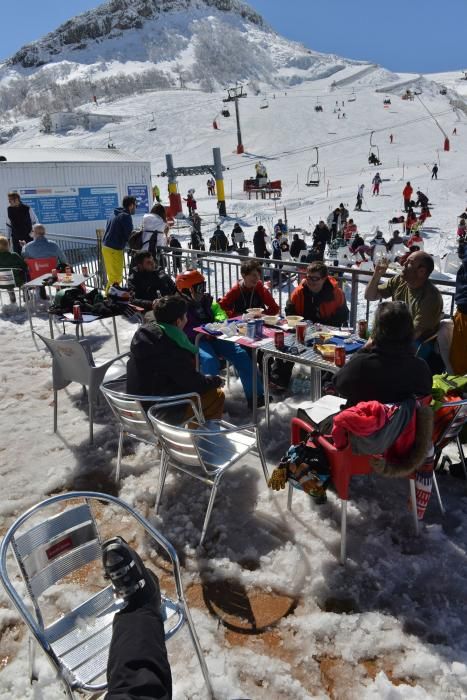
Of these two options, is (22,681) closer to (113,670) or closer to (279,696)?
(113,670)

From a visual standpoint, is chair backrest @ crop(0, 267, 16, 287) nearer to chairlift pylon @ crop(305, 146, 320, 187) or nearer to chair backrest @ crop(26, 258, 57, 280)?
chair backrest @ crop(26, 258, 57, 280)

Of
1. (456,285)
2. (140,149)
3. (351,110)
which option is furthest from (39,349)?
(351,110)

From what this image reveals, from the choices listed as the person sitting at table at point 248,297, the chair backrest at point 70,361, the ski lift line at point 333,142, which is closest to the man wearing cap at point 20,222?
the person sitting at table at point 248,297

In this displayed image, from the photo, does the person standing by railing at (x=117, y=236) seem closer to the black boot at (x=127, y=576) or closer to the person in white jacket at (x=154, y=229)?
the person in white jacket at (x=154, y=229)

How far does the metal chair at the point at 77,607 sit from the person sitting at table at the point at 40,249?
7.47 metres

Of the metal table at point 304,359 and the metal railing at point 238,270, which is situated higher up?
the metal railing at point 238,270

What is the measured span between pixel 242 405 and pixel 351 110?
80284 millimetres

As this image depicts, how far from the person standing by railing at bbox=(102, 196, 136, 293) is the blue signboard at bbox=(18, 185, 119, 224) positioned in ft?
30.2

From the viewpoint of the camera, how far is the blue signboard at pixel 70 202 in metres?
17.2

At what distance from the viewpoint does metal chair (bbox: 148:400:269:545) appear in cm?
324

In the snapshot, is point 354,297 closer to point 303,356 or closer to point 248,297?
point 248,297

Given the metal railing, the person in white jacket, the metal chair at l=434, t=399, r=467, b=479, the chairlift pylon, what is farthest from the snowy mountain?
the metal chair at l=434, t=399, r=467, b=479

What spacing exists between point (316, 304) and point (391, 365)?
2.55 metres

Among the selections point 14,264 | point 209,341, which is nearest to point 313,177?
point 14,264
